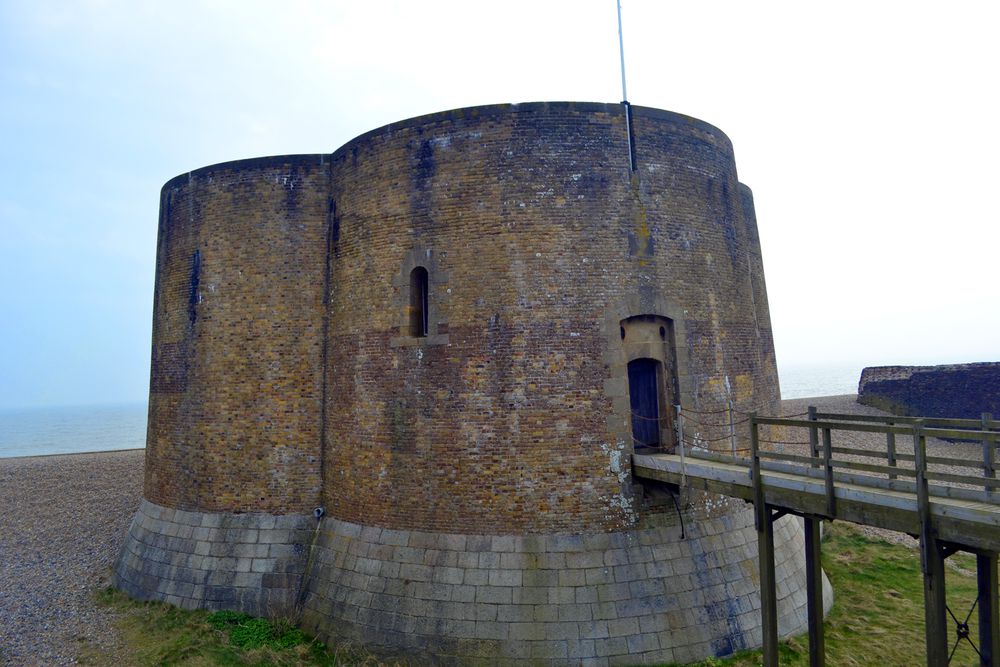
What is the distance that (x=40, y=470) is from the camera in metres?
22.9

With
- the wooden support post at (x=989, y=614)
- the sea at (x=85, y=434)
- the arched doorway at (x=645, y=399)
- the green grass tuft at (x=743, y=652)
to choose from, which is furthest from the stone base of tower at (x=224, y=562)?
the sea at (x=85, y=434)

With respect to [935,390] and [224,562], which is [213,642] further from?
[935,390]

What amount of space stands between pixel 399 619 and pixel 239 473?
15.2 feet

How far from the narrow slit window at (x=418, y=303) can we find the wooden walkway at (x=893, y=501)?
4.73 metres

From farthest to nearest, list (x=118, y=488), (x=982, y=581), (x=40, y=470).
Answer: (x=40, y=470) → (x=118, y=488) → (x=982, y=581)

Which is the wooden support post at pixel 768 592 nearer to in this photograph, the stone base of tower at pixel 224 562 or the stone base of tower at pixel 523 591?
the stone base of tower at pixel 523 591

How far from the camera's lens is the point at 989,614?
6.24m

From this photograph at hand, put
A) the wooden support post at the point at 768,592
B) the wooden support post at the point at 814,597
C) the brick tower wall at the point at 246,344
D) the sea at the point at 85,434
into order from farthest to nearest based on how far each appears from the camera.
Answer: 1. the sea at the point at 85,434
2. the brick tower wall at the point at 246,344
3. the wooden support post at the point at 768,592
4. the wooden support post at the point at 814,597

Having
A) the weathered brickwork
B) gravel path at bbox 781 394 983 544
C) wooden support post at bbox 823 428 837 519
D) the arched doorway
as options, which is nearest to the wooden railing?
wooden support post at bbox 823 428 837 519

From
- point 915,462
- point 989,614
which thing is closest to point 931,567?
point 915,462

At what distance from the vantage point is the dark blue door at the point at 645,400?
10180mm

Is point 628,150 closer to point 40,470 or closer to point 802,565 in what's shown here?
point 802,565

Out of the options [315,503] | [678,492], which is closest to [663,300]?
[678,492]

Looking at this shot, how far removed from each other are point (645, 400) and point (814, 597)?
3.94 m
